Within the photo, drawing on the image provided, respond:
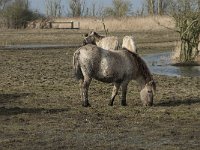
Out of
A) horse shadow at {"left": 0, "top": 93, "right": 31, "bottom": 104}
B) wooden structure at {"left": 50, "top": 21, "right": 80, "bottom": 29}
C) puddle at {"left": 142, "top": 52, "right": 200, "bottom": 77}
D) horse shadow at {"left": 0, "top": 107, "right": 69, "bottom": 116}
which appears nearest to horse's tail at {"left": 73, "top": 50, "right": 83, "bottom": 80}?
horse shadow at {"left": 0, "top": 107, "right": 69, "bottom": 116}

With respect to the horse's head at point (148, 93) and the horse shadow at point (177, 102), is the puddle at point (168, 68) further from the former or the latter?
the horse's head at point (148, 93)

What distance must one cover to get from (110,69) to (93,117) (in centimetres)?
206

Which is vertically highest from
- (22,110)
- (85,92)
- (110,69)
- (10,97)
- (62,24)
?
(110,69)

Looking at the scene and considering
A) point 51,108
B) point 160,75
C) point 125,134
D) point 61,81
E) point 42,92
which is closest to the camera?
point 125,134

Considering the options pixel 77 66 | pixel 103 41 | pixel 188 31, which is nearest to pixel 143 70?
pixel 77 66

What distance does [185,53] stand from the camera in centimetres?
2903

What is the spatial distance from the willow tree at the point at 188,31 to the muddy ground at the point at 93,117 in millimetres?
8991

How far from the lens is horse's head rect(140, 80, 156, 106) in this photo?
1434 centimetres

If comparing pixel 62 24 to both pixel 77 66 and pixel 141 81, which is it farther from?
pixel 77 66

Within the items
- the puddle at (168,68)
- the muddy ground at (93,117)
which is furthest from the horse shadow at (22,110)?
the puddle at (168,68)

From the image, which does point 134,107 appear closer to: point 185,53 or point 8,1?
point 185,53

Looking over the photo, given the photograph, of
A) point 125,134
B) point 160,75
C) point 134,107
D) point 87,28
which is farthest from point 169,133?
point 87,28

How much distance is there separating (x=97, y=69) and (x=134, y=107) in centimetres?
134

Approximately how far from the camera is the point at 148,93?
14.4m
